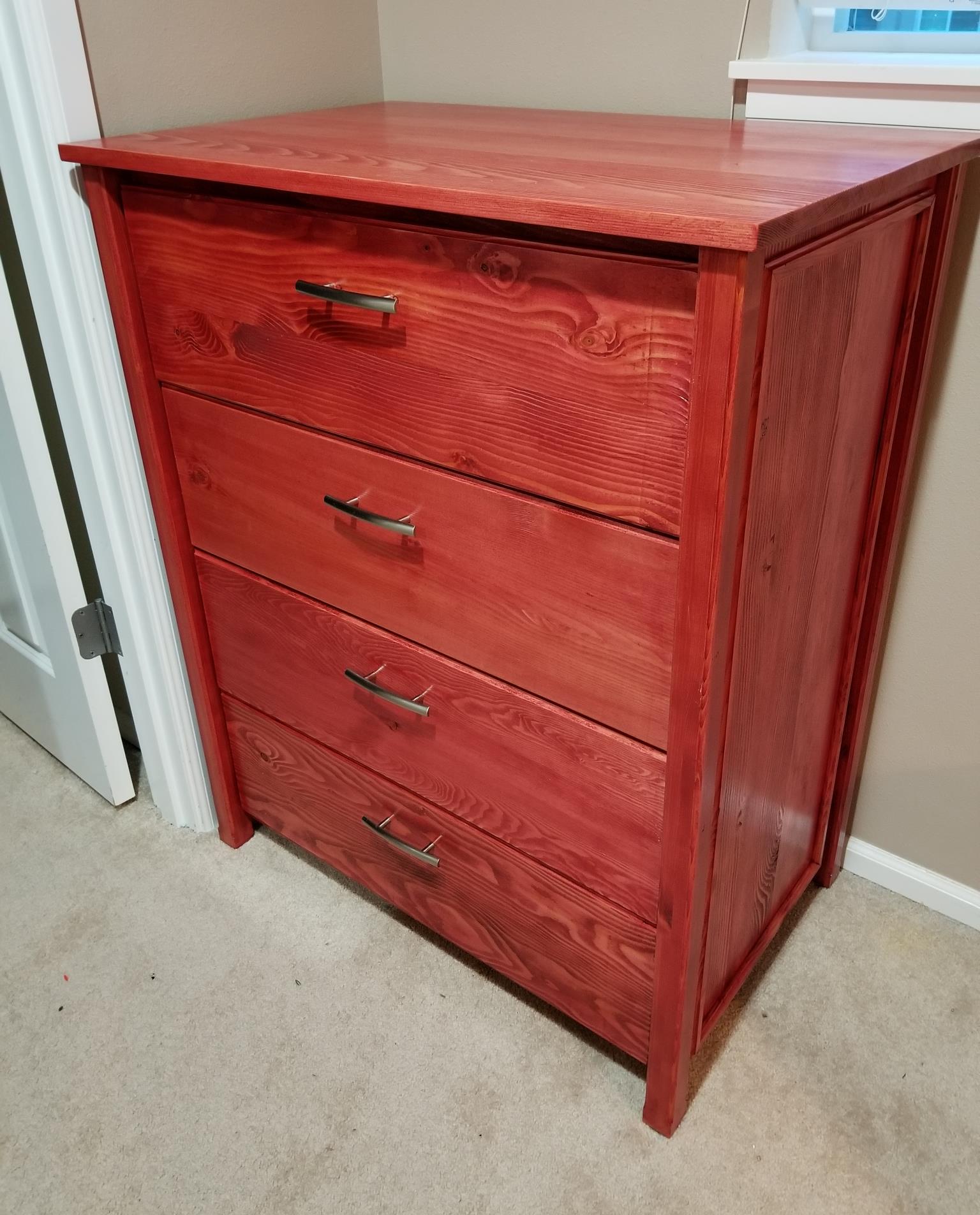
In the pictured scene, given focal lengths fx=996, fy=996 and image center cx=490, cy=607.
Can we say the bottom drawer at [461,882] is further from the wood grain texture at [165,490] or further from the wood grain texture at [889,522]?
the wood grain texture at [889,522]

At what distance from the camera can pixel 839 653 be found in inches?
46.6

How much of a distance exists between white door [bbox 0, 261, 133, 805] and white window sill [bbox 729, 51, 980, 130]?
901mm

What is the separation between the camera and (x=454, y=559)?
0.96 m

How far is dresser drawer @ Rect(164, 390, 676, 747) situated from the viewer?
85 cm

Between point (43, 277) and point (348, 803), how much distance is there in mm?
727

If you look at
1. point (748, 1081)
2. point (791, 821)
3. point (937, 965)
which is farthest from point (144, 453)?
point (937, 965)

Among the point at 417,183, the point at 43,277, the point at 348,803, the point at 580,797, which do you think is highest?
the point at 417,183

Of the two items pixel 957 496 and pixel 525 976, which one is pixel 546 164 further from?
pixel 525 976

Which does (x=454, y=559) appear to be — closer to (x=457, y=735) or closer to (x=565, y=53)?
(x=457, y=735)

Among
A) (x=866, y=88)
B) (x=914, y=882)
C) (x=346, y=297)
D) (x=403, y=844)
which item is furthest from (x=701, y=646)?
(x=914, y=882)

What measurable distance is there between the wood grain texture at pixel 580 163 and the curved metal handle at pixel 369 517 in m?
0.30

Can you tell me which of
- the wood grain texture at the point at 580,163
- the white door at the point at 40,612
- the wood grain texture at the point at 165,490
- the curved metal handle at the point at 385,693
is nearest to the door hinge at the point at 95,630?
the white door at the point at 40,612

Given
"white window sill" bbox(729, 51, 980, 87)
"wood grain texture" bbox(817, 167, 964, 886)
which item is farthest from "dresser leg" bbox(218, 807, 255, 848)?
Result: "white window sill" bbox(729, 51, 980, 87)

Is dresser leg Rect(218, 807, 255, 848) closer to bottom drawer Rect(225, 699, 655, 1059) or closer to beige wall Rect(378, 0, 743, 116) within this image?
bottom drawer Rect(225, 699, 655, 1059)
